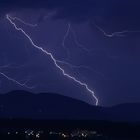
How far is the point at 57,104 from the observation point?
19000cm

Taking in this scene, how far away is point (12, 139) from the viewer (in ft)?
182

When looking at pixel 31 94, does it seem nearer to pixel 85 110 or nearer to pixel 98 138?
pixel 85 110

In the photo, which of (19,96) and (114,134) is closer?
(114,134)

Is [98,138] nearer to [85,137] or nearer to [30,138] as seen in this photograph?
[85,137]

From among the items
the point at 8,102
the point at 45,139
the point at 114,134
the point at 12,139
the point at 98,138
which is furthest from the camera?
the point at 8,102

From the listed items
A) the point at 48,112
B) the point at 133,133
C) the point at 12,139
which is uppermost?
the point at 48,112

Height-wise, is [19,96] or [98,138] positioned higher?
[19,96]

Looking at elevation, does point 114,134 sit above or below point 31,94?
below

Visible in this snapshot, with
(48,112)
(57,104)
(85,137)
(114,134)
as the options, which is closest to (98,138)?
(85,137)

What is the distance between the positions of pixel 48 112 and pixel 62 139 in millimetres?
100591

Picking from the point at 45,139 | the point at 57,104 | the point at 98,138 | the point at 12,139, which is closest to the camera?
the point at 12,139

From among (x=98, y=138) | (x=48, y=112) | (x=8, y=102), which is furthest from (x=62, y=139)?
(x=8, y=102)

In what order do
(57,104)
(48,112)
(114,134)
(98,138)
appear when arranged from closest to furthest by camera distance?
1. (98,138)
2. (114,134)
3. (48,112)
4. (57,104)

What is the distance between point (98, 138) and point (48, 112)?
314ft
